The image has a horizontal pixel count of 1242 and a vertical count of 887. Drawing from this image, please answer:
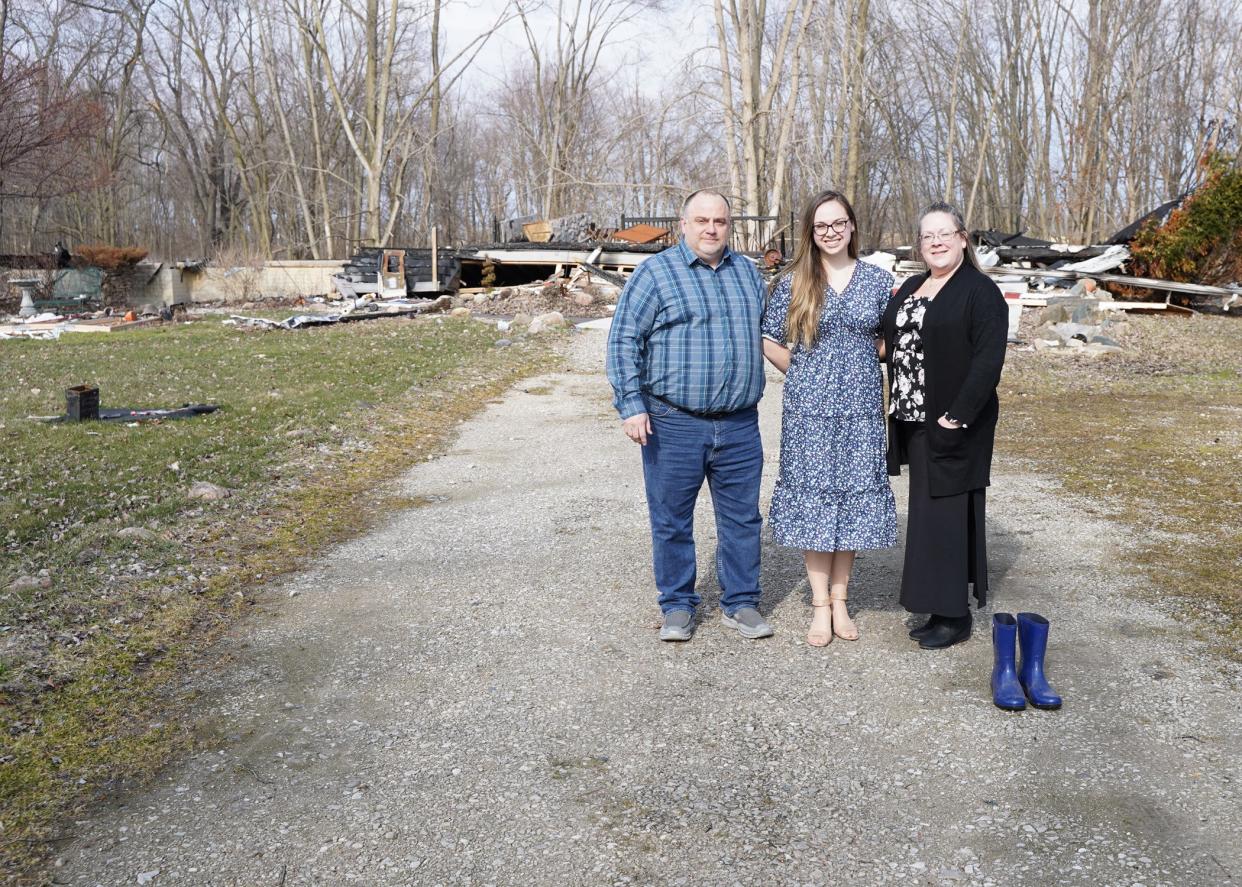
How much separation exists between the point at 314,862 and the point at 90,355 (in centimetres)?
1435

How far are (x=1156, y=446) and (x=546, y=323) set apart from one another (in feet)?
39.4

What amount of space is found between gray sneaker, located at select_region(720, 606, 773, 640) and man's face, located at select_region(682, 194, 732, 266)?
1.51 m

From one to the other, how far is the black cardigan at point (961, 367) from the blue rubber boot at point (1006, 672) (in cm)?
61

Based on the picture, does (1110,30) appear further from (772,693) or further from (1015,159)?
(772,693)

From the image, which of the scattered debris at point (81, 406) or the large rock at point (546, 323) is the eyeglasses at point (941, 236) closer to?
the scattered debris at point (81, 406)

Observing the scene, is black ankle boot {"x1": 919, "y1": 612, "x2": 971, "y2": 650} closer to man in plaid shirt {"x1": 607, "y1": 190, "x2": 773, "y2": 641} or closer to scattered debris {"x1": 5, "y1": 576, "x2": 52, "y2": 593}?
man in plaid shirt {"x1": 607, "y1": 190, "x2": 773, "y2": 641}

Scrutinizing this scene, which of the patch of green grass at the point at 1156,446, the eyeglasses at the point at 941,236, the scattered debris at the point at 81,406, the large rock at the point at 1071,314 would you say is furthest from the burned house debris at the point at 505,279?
the eyeglasses at the point at 941,236

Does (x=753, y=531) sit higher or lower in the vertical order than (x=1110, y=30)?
lower

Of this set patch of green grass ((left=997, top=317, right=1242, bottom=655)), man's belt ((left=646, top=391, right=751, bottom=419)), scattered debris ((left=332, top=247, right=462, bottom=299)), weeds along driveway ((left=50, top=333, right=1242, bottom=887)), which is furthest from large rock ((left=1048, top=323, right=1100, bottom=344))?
scattered debris ((left=332, top=247, right=462, bottom=299))

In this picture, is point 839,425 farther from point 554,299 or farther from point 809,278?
point 554,299

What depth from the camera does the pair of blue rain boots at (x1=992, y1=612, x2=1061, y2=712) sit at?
3652 millimetres

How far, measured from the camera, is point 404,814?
9.86 ft

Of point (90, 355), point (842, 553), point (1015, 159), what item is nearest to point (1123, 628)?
point (842, 553)

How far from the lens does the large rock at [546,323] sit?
60.3 feet
